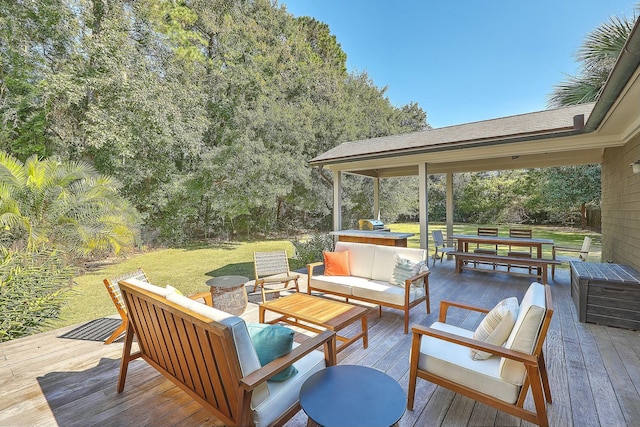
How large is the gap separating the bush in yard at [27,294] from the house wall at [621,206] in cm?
851

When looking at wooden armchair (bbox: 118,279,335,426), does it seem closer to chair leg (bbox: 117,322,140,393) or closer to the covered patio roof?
chair leg (bbox: 117,322,140,393)

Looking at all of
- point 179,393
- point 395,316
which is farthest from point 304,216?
point 179,393

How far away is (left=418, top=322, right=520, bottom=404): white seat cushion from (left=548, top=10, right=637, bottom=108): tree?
7.59m

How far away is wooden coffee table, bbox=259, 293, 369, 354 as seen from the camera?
3009 millimetres

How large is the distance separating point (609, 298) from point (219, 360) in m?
4.99

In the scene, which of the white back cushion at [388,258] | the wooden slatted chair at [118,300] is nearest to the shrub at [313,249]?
the white back cushion at [388,258]

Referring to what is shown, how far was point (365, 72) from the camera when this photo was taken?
17.0 meters

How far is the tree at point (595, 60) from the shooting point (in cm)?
705

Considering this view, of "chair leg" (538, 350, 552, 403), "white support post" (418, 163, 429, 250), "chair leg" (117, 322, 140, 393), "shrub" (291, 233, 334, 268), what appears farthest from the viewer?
"shrub" (291, 233, 334, 268)

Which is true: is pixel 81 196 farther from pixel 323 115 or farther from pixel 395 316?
pixel 323 115

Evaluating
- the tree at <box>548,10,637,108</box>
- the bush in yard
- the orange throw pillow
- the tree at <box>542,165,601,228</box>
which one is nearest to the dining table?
the tree at <box>548,10,637,108</box>

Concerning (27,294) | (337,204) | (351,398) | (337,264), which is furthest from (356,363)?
(337,204)

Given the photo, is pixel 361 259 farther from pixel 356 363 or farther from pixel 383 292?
pixel 356 363

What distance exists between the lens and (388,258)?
15.1 feet
